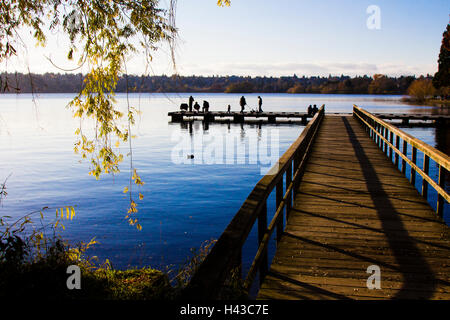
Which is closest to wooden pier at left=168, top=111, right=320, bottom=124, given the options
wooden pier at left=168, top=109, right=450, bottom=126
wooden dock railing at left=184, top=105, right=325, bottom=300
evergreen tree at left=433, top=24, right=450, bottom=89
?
wooden pier at left=168, top=109, right=450, bottom=126

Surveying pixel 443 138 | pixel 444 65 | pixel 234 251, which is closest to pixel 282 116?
pixel 443 138

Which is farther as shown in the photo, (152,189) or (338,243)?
(152,189)

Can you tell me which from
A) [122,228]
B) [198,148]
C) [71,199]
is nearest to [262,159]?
[198,148]

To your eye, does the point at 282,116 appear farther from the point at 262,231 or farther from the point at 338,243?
the point at 262,231

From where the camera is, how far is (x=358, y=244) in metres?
5.26

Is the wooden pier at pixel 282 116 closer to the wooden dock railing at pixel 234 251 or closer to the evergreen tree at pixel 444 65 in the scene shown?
the evergreen tree at pixel 444 65

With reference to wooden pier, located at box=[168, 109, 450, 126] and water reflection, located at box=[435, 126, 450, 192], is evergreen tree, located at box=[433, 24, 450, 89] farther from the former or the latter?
water reflection, located at box=[435, 126, 450, 192]

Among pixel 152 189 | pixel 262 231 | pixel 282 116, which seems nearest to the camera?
pixel 262 231

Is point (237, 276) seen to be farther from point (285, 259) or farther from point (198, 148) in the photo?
point (198, 148)

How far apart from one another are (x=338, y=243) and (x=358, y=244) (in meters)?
0.24

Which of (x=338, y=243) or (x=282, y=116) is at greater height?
(x=282, y=116)

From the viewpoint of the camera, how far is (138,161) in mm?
25922
